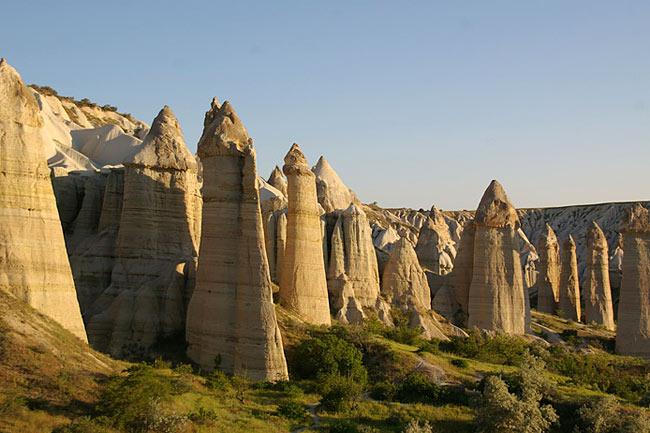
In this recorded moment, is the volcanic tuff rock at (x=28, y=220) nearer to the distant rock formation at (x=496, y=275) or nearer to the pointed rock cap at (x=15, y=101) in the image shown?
the pointed rock cap at (x=15, y=101)

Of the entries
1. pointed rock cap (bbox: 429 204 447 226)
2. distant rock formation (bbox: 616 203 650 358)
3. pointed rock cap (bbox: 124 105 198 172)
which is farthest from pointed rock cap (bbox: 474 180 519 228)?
pointed rock cap (bbox: 429 204 447 226)

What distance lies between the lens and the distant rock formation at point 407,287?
40.0 meters

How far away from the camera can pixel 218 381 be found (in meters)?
22.4

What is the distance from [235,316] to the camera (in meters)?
24.6

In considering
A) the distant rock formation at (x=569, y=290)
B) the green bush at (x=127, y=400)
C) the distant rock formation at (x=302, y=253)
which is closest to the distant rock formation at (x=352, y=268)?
the distant rock formation at (x=302, y=253)

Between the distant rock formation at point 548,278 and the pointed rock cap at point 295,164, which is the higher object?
the pointed rock cap at point 295,164

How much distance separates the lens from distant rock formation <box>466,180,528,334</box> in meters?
41.0

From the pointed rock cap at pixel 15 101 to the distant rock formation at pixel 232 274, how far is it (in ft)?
21.8

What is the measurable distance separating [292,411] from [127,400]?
220 inches

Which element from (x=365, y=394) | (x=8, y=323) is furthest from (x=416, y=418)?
(x=8, y=323)

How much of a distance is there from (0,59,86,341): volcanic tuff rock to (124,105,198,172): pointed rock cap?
7826 mm

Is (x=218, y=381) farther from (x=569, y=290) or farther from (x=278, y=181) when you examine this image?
(x=569, y=290)

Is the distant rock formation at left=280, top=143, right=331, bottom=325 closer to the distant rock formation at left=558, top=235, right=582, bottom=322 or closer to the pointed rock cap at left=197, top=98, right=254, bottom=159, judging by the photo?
the pointed rock cap at left=197, top=98, right=254, bottom=159

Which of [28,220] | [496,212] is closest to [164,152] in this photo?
[28,220]
